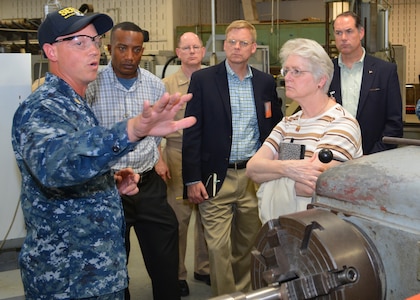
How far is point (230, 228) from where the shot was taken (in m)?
3.26

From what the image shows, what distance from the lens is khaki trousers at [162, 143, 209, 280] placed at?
3.68m

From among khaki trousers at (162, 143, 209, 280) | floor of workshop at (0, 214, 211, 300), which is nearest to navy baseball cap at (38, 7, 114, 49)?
khaki trousers at (162, 143, 209, 280)

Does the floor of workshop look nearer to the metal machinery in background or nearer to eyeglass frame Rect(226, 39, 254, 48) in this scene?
eyeglass frame Rect(226, 39, 254, 48)

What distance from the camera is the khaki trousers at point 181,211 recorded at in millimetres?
3684

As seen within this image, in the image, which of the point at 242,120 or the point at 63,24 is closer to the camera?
the point at 63,24


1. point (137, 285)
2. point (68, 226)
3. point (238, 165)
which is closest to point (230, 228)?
point (238, 165)

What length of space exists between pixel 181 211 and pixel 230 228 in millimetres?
527

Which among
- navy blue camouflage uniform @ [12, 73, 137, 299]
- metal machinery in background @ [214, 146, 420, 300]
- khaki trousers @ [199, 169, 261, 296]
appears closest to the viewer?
metal machinery in background @ [214, 146, 420, 300]

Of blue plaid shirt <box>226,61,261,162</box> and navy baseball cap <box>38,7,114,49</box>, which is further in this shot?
blue plaid shirt <box>226,61,261,162</box>

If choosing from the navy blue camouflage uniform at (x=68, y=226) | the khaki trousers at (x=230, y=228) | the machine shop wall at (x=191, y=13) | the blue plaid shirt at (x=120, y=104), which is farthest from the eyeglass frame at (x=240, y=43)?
the machine shop wall at (x=191, y=13)

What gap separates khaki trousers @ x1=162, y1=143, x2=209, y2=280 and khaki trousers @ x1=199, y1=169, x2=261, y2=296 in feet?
1.43

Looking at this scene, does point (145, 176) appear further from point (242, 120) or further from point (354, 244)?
point (354, 244)

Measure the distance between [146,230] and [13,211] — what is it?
1275 mm

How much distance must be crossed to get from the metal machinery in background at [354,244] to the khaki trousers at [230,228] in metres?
1.80
